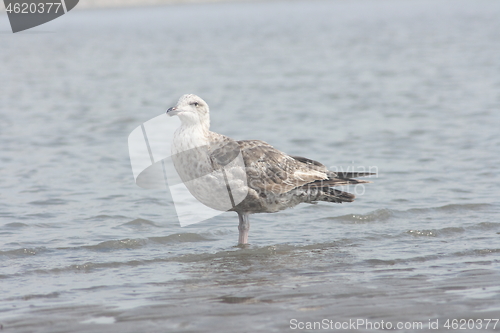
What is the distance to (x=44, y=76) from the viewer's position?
73.9ft

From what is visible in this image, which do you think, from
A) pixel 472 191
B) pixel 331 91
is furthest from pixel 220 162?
pixel 331 91

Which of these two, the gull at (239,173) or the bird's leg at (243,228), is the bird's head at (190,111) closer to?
the gull at (239,173)

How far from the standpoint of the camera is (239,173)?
7078 millimetres

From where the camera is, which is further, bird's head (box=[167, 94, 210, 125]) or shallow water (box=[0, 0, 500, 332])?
bird's head (box=[167, 94, 210, 125])

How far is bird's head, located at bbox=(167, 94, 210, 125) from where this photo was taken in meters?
6.97

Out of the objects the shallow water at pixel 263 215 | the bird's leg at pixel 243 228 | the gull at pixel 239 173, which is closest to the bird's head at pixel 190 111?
the gull at pixel 239 173

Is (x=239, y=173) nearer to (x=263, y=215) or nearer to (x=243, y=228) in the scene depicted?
(x=243, y=228)

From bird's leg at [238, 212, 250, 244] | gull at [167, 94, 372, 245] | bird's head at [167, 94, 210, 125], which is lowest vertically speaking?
bird's leg at [238, 212, 250, 244]

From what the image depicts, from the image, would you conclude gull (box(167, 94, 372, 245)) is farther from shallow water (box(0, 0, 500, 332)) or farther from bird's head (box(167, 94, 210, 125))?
shallow water (box(0, 0, 500, 332))

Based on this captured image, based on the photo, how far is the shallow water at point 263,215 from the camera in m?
5.29

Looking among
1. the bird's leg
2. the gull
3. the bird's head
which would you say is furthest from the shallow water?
the bird's head

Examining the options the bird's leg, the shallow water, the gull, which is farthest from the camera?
the bird's leg

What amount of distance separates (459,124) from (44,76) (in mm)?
13814

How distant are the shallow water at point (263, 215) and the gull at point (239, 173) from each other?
1.65 feet
